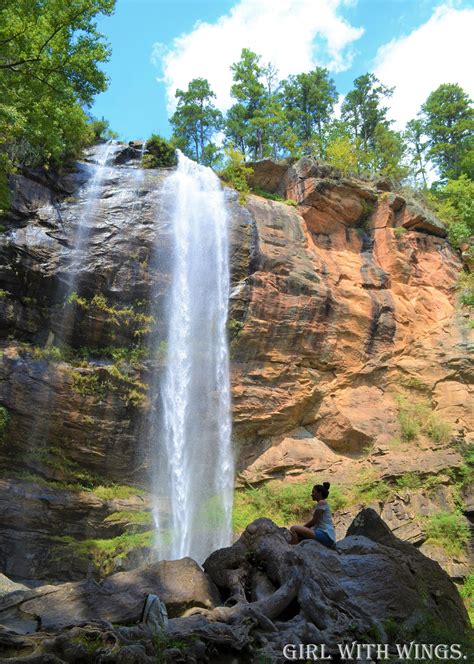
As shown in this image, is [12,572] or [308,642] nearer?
[308,642]

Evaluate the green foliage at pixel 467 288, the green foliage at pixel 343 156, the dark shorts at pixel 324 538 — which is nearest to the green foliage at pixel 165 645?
the dark shorts at pixel 324 538

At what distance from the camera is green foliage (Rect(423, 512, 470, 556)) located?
1296cm

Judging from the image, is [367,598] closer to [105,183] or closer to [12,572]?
[12,572]

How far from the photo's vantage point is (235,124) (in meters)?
35.2

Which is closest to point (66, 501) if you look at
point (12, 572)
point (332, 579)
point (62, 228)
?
point (12, 572)

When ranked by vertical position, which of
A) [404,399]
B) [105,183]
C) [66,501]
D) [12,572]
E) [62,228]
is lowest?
[12,572]

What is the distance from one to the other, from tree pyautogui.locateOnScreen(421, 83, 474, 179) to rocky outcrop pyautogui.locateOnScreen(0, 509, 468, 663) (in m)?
28.9

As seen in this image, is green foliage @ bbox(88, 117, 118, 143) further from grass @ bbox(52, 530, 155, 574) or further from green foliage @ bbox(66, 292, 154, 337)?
grass @ bbox(52, 530, 155, 574)

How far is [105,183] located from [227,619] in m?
17.3

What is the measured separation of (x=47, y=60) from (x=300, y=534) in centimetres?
957

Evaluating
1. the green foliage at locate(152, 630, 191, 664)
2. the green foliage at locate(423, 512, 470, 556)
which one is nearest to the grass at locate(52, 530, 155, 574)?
the green foliage at locate(423, 512, 470, 556)

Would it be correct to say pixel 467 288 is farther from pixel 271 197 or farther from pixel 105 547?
pixel 105 547

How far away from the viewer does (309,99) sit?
123 ft

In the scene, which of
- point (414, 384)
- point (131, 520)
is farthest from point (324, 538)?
point (414, 384)
